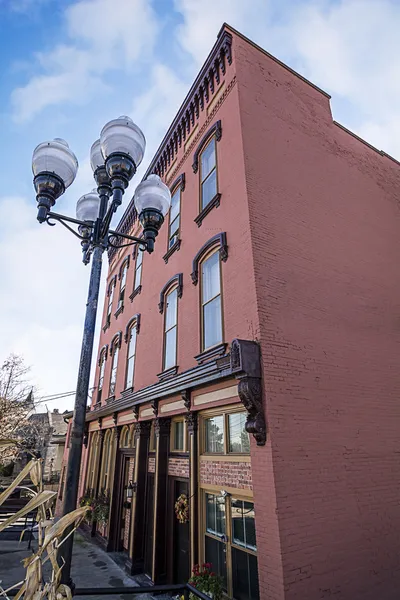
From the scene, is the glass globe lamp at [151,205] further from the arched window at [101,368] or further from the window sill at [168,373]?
the arched window at [101,368]

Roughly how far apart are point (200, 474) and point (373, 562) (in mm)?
3179

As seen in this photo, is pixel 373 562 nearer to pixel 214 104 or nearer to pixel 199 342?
pixel 199 342

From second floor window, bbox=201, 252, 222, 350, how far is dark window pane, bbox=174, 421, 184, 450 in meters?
2.43

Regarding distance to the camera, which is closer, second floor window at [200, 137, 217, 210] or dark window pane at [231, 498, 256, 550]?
dark window pane at [231, 498, 256, 550]

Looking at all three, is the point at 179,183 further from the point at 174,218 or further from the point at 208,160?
the point at 208,160

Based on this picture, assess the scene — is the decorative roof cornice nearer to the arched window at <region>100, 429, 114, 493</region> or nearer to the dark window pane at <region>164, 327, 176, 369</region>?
the dark window pane at <region>164, 327, 176, 369</region>

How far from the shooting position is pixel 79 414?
3.91 m

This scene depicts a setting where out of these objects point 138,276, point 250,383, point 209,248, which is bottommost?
point 250,383

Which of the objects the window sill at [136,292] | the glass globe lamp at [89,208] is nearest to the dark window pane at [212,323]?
the glass globe lamp at [89,208]

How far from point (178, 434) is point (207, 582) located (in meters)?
3.51

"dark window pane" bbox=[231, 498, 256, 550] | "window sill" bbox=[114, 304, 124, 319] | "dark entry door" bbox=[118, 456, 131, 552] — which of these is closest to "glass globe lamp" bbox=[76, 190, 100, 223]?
"dark window pane" bbox=[231, 498, 256, 550]

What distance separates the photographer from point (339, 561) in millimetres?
4930

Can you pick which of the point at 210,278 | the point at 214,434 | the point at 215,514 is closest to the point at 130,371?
the point at 210,278

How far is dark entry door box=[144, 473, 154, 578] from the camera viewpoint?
8408mm
